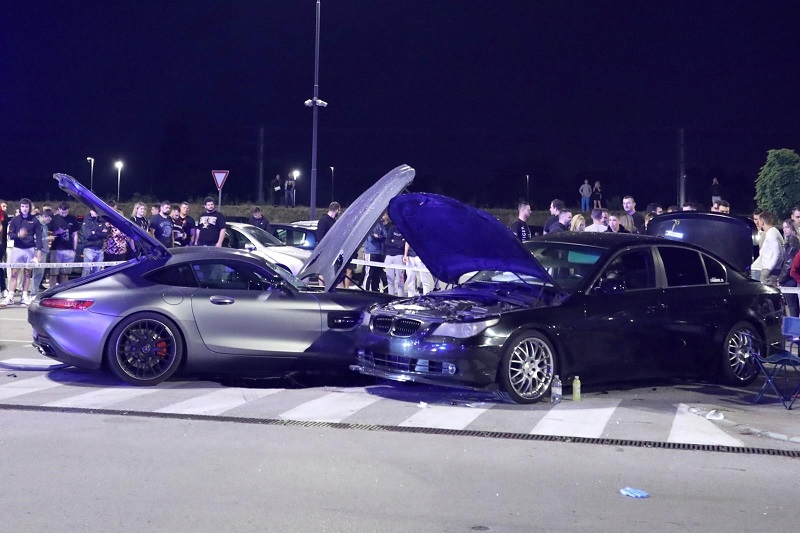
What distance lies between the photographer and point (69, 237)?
20.4 meters

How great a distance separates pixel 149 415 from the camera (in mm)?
8664

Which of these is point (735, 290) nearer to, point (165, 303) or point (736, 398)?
point (736, 398)

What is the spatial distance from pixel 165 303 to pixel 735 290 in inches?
232

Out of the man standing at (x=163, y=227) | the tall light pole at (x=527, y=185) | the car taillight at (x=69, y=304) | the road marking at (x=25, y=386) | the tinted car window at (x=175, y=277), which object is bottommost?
the road marking at (x=25, y=386)

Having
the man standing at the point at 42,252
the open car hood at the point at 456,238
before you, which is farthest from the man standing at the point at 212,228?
the open car hood at the point at 456,238

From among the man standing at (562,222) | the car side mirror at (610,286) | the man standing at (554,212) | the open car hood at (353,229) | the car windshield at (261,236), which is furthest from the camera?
the car windshield at (261,236)

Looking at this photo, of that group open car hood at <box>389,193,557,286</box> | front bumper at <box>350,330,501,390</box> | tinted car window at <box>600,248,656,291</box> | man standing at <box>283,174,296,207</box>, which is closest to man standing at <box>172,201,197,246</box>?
open car hood at <box>389,193,557,286</box>

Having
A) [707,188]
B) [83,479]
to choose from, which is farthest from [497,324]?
[707,188]

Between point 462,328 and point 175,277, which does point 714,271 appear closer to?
point 462,328

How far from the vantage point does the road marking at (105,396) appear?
912 centimetres

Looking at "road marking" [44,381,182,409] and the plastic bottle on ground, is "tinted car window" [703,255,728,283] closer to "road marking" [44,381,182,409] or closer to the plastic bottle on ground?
the plastic bottle on ground

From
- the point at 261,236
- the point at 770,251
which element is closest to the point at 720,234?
the point at 770,251

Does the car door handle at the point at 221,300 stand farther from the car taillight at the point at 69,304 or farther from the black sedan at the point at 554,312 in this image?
the black sedan at the point at 554,312

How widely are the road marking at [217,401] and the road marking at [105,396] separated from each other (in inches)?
22.6
